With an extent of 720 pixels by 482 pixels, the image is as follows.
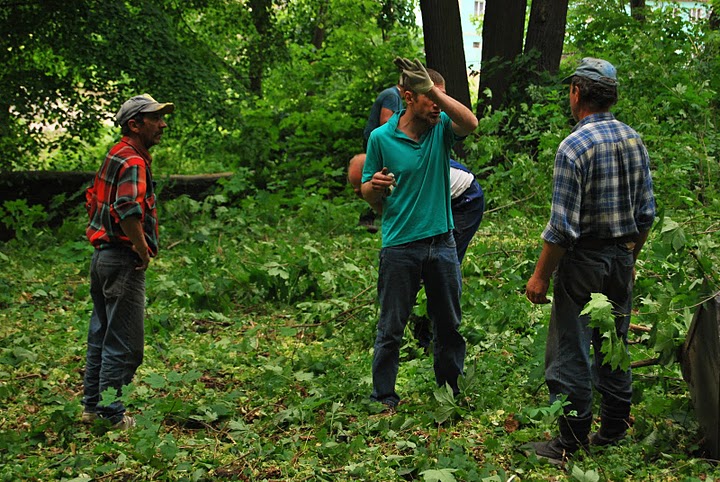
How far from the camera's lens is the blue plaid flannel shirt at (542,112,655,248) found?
3908 millimetres

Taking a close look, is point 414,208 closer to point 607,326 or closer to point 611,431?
point 607,326

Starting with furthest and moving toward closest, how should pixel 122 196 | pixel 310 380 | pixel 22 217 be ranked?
pixel 22 217 < pixel 310 380 < pixel 122 196

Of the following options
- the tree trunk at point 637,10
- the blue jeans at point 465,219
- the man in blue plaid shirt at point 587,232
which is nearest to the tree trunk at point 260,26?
the tree trunk at point 637,10

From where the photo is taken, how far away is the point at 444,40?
38.3ft

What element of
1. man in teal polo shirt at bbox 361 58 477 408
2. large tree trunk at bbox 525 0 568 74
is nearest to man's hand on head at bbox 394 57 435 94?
man in teal polo shirt at bbox 361 58 477 408

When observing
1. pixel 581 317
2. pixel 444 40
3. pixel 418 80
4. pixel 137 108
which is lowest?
pixel 581 317

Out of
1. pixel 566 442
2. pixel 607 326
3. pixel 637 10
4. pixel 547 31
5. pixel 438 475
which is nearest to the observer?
pixel 607 326

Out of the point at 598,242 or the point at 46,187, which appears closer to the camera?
the point at 598,242

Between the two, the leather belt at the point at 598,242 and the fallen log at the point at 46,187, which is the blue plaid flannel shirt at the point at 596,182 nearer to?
the leather belt at the point at 598,242

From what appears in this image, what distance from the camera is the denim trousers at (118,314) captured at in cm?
489

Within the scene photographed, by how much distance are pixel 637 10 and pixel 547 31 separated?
8.06 feet

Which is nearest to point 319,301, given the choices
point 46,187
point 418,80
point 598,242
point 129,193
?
point 129,193

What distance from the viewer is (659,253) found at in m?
4.54

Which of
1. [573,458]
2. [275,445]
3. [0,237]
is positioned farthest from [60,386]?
[0,237]
